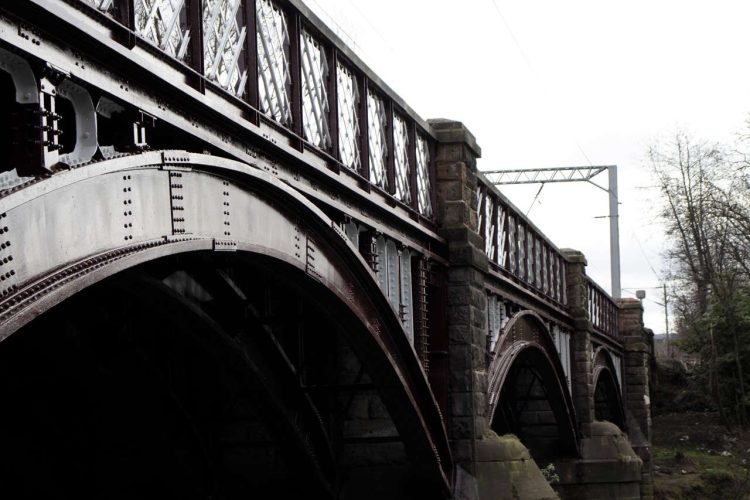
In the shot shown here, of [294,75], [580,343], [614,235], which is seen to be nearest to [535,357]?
[580,343]

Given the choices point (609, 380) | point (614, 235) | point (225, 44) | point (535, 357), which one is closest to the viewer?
point (225, 44)

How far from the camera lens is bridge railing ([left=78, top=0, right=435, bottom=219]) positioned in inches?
316

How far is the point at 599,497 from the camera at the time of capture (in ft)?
94.0

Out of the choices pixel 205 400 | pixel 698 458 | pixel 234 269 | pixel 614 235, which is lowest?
pixel 698 458

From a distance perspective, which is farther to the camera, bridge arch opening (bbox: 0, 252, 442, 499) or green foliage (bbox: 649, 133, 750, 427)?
green foliage (bbox: 649, 133, 750, 427)

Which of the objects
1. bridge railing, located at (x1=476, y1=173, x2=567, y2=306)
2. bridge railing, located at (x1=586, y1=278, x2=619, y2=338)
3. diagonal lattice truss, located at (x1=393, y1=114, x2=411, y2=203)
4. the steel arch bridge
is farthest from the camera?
bridge railing, located at (x1=586, y1=278, x2=619, y2=338)

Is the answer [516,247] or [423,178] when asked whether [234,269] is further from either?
[516,247]

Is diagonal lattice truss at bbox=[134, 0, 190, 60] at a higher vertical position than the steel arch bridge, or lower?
higher

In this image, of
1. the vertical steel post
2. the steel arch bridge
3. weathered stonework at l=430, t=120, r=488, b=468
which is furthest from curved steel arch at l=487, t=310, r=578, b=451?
the vertical steel post

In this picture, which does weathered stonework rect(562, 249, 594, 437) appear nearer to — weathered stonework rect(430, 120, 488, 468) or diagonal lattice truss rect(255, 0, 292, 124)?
weathered stonework rect(430, 120, 488, 468)

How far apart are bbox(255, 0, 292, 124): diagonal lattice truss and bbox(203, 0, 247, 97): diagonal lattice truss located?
12.7 inches

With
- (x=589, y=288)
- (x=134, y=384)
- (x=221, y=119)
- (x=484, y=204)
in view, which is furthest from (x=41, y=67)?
(x=589, y=288)

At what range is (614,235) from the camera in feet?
145

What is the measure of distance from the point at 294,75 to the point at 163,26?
2.40m
